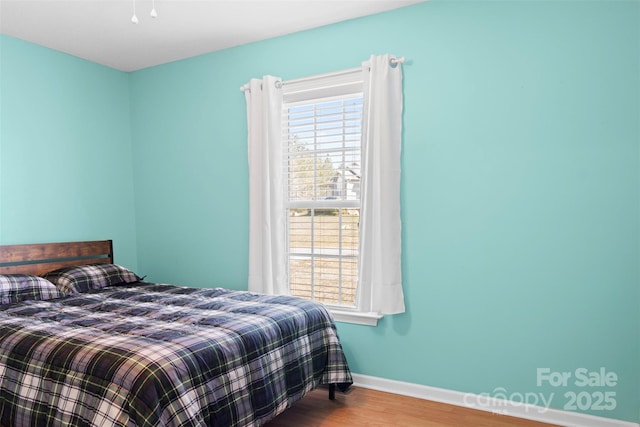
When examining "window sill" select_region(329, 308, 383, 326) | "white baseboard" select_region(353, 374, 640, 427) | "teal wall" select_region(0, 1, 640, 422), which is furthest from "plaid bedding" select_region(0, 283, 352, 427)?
"teal wall" select_region(0, 1, 640, 422)

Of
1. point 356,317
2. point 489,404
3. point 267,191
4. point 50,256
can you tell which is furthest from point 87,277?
point 489,404

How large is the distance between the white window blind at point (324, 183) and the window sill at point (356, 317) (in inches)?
3.0

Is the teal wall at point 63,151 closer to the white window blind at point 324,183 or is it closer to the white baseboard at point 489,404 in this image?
the white window blind at point 324,183

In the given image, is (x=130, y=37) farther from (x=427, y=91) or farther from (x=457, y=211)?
(x=457, y=211)

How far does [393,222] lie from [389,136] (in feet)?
1.81

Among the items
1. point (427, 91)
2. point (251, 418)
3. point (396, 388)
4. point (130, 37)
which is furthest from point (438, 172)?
point (130, 37)

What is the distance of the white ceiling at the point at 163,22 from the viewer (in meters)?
2.87

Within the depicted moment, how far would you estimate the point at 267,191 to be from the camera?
3.29 m

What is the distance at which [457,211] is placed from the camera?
2.80 m

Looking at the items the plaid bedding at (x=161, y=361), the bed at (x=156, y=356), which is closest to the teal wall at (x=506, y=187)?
Answer: the bed at (x=156, y=356)

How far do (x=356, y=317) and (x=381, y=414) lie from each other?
0.65 meters

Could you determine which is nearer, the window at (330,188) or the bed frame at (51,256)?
the window at (330,188)

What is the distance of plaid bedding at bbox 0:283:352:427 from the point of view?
5.72ft

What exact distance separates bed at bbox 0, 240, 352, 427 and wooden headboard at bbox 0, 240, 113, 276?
0.08m
